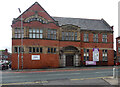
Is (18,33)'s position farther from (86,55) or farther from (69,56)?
(86,55)

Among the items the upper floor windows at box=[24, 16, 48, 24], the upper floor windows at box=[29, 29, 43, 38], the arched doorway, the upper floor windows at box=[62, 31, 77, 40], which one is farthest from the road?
the upper floor windows at box=[24, 16, 48, 24]

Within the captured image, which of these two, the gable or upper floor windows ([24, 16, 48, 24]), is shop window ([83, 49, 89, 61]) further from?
upper floor windows ([24, 16, 48, 24])

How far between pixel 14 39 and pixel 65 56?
12024 mm

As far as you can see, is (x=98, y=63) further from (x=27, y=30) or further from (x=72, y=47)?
(x=27, y=30)

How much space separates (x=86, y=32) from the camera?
26297mm

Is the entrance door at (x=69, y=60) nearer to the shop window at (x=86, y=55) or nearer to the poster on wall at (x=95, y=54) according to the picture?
the shop window at (x=86, y=55)

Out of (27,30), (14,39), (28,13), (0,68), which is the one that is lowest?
(0,68)

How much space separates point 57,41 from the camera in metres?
23.8

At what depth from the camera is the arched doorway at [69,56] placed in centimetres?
2384

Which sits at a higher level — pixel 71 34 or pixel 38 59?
pixel 71 34

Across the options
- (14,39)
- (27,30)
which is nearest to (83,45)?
(27,30)

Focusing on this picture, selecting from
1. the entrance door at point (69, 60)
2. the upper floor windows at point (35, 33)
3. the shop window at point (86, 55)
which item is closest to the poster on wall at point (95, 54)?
the shop window at point (86, 55)

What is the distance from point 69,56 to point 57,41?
4.76m

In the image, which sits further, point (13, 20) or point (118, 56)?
point (118, 56)
